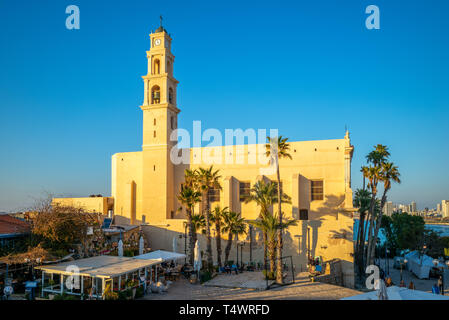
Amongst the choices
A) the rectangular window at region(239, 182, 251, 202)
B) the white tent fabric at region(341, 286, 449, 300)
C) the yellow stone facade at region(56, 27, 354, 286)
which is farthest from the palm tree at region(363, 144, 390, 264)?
the white tent fabric at region(341, 286, 449, 300)

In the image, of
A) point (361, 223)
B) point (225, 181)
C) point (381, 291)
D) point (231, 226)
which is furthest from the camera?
point (225, 181)

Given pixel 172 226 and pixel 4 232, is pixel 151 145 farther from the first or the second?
pixel 4 232

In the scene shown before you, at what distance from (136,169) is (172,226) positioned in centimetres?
968

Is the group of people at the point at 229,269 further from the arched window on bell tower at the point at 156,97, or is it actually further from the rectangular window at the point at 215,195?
the arched window on bell tower at the point at 156,97

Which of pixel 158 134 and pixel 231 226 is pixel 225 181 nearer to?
pixel 231 226

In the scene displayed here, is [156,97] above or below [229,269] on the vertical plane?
above

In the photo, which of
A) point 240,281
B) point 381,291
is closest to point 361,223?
point 240,281

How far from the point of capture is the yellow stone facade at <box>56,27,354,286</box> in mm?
28969

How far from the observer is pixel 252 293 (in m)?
18.5

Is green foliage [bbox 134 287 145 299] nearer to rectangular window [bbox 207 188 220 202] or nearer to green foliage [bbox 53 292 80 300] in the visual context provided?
green foliage [bbox 53 292 80 300]

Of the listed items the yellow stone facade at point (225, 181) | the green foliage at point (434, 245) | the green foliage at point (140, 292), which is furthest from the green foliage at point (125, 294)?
the green foliage at point (434, 245)

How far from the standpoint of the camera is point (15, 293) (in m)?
17.0

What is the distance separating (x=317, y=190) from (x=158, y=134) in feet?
56.1
